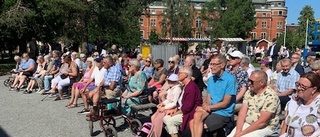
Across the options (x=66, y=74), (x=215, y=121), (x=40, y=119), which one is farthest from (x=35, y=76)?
(x=215, y=121)

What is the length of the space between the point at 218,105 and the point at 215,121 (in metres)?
0.23

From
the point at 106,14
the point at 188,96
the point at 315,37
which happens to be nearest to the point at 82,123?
the point at 188,96

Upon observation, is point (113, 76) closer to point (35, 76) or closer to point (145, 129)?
point (145, 129)

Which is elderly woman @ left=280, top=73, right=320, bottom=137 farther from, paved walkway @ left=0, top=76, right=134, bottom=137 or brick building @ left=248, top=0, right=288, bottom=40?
brick building @ left=248, top=0, right=288, bottom=40

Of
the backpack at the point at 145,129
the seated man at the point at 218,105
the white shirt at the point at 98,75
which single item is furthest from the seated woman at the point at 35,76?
the seated man at the point at 218,105

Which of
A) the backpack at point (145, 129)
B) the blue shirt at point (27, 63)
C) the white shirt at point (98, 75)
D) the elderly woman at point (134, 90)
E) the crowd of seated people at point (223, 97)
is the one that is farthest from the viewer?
the blue shirt at point (27, 63)

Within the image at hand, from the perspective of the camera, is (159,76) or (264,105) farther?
(159,76)

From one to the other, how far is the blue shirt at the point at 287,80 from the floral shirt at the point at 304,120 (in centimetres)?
287

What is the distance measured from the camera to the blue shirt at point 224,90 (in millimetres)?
5152

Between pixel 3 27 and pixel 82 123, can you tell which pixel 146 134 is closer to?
pixel 82 123

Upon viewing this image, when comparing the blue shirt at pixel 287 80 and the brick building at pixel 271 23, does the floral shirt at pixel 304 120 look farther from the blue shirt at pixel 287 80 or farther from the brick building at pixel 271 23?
the brick building at pixel 271 23

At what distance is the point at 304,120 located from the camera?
3.77 meters

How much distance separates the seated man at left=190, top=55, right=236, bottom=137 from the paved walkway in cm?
216

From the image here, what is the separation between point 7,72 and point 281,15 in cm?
9970
